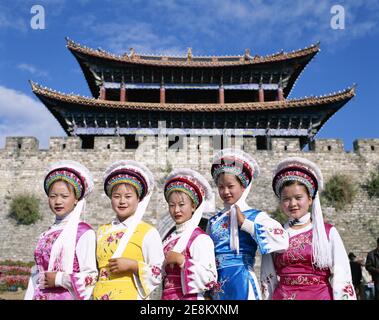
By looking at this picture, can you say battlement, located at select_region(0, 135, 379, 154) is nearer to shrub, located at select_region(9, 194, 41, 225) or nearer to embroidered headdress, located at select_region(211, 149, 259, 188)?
shrub, located at select_region(9, 194, 41, 225)

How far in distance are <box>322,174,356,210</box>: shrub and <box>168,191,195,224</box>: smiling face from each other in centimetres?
1032

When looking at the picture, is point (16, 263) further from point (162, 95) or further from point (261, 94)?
point (261, 94)

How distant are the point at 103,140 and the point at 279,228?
1053 cm

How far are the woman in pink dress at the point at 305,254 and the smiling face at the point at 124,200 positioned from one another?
988 millimetres

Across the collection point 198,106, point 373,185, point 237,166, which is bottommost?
point 237,166

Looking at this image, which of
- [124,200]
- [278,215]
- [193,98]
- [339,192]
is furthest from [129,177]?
[193,98]

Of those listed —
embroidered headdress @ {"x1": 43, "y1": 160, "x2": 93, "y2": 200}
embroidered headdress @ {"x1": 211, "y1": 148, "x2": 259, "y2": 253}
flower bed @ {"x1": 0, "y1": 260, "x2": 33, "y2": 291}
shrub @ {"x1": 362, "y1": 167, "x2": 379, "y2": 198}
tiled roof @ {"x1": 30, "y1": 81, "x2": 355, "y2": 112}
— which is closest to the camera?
embroidered headdress @ {"x1": 43, "y1": 160, "x2": 93, "y2": 200}

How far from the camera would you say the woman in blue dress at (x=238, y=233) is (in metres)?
2.64

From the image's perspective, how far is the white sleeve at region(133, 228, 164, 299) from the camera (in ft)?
8.35

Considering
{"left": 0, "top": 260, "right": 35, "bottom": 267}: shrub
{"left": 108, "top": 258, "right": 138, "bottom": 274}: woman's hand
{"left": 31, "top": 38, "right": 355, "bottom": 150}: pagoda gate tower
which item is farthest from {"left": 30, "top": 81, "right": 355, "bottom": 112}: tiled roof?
{"left": 108, "top": 258, "right": 138, "bottom": 274}: woman's hand

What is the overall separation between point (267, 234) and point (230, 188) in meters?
0.45

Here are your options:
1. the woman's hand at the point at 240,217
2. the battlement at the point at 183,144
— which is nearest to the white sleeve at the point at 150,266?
the woman's hand at the point at 240,217

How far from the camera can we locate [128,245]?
8.68 feet

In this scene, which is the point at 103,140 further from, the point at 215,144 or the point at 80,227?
the point at 80,227
